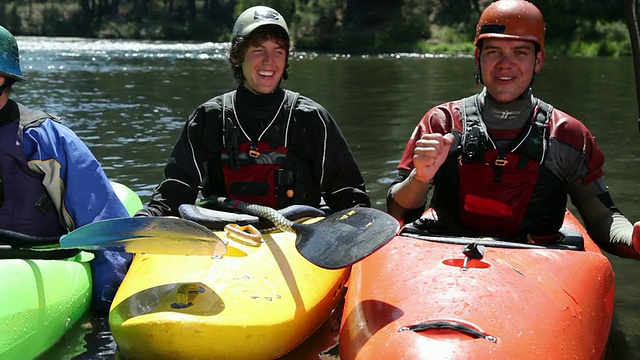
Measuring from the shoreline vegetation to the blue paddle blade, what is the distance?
25.9m

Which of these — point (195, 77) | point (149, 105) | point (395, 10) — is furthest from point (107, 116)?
point (395, 10)

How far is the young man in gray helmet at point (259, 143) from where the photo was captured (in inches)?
153

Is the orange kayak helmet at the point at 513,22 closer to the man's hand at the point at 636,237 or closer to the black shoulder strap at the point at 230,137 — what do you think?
the man's hand at the point at 636,237

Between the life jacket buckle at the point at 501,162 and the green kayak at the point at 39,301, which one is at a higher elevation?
the life jacket buckle at the point at 501,162

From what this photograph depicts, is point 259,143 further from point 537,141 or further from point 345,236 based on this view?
point 537,141

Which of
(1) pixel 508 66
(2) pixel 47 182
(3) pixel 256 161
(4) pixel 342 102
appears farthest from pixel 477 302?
(4) pixel 342 102

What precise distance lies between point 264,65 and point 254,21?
0.21 meters

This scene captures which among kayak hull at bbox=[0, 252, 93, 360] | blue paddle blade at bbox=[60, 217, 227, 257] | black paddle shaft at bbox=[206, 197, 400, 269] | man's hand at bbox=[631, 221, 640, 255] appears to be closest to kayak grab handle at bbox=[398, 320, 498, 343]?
black paddle shaft at bbox=[206, 197, 400, 269]

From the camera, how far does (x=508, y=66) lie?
3410mm

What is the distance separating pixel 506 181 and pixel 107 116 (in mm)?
9921

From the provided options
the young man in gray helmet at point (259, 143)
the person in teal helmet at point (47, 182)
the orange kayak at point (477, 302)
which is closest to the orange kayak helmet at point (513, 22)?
the orange kayak at point (477, 302)

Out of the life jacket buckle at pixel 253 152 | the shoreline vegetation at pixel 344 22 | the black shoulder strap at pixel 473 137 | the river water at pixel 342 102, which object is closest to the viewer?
the black shoulder strap at pixel 473 137

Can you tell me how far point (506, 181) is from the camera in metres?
3.50

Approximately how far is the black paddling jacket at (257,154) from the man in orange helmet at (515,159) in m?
0.58
